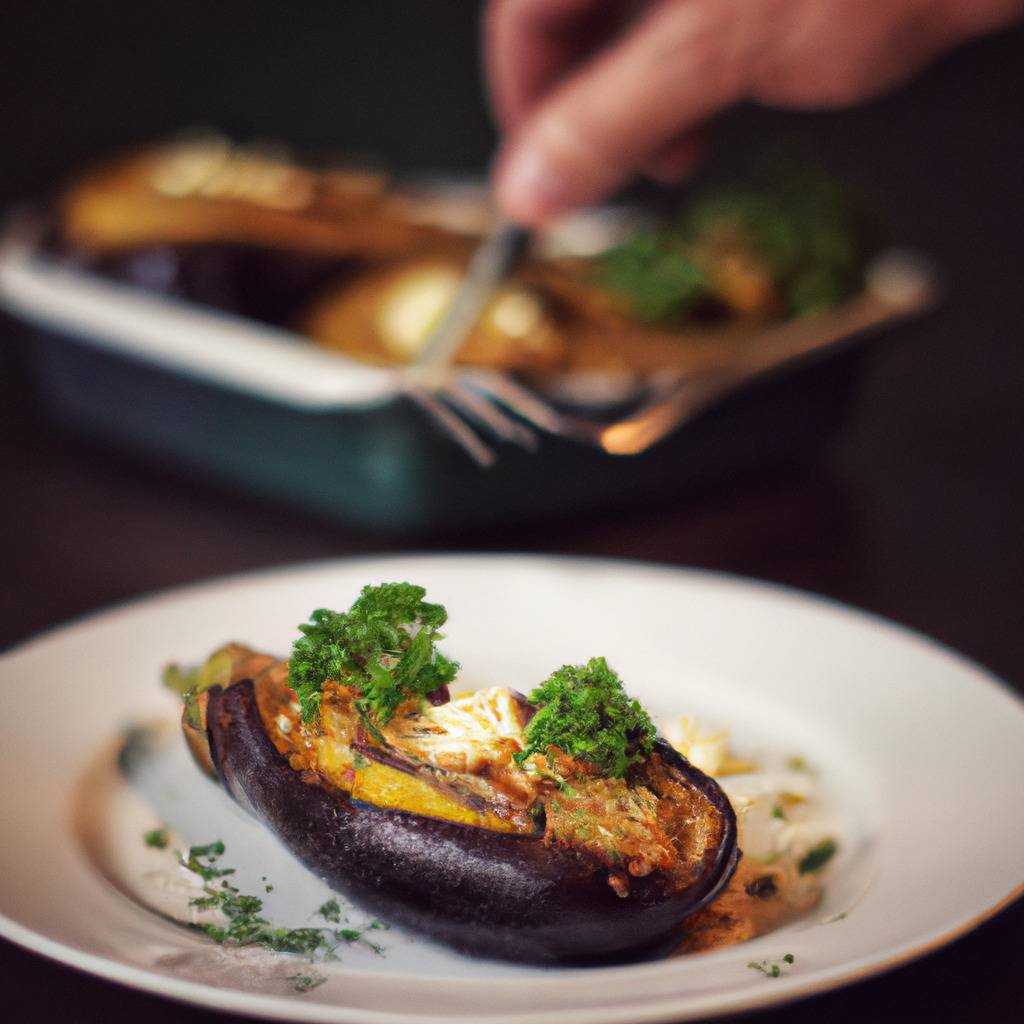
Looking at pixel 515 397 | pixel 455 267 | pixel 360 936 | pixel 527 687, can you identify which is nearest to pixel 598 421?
pixel 515 397

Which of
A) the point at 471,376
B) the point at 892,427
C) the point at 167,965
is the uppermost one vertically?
the point at 892,427

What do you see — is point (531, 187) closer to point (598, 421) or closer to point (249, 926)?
point (598, 421)

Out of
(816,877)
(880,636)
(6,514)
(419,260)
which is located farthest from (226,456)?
(816,877)

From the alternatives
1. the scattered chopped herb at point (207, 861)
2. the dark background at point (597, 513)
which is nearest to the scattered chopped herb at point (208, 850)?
the scattered chopped herb at point (207, 861)

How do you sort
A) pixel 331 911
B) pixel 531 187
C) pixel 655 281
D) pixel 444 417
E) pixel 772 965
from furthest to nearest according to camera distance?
1. pixel 655 281
2. pixel 531 187
3. pixel 444 417
4. pixel 331 911
5. pixel 772 965

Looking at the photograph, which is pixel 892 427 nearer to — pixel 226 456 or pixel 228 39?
pixel 226 456

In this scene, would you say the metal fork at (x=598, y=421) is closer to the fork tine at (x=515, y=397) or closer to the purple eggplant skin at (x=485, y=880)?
the fork tine at (x=515, y=397)

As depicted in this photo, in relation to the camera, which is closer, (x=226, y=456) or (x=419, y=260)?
(x=226, y=456)

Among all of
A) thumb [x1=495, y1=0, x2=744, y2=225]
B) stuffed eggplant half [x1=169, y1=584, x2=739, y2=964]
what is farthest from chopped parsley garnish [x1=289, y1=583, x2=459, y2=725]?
thumb [x1=495, y1=0, x2=744, y2=225]
